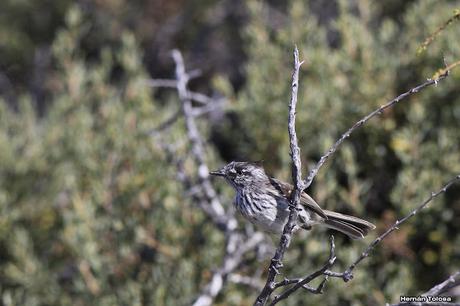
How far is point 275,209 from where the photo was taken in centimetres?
411

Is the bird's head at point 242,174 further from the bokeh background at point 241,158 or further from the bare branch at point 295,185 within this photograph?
the bare branch at point 295,185

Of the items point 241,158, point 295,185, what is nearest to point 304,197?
point 295,185

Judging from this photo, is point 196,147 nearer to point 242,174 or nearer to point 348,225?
point 242,174

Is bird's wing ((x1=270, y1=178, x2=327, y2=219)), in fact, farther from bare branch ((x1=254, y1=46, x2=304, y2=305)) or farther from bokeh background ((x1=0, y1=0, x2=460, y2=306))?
bokeh background ((x1=0, y1=0, x2=460, y2=306))

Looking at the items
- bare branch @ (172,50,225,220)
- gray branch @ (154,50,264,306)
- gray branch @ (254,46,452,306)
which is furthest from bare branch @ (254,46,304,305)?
bare branch @ (172,50,225,220)

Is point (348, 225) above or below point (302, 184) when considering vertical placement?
above

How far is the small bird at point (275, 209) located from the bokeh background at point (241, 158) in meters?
0.95

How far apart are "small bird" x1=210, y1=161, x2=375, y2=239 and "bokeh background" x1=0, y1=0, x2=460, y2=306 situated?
95 centimetres

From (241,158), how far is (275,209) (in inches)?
96.9

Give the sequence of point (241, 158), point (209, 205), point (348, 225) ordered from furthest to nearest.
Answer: point (241, 158), point (209, 205), point (348, 225)

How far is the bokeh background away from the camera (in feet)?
18.0

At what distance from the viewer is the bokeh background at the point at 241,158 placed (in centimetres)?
548

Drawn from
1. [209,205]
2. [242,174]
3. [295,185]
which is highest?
[209,205]

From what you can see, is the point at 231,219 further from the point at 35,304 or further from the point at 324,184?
the point at 35,304
